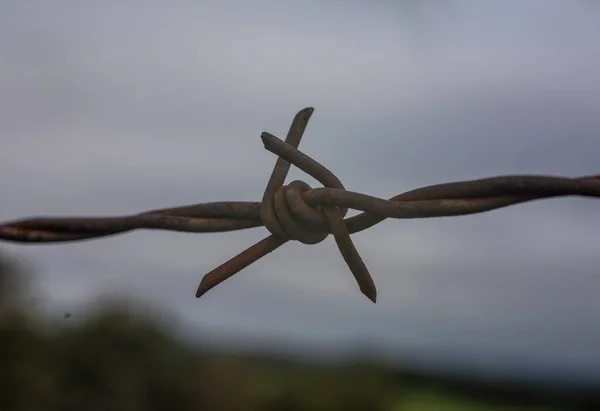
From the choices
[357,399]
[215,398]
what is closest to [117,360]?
[215,398]

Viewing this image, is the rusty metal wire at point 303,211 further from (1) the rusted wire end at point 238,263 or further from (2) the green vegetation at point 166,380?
(2) the green vegetation at point 166,380

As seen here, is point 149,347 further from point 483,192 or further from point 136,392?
point 483,192

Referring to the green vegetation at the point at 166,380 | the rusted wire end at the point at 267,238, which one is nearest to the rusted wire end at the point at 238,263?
the rusted wire end at the point at 267,238

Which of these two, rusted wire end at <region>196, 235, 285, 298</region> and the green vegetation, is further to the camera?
the green vegetation

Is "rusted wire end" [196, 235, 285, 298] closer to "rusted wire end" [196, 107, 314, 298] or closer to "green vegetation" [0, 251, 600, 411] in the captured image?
"rusted wire end" [196, 107, 314, 298]

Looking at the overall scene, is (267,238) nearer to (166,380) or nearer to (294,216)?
(294,216)

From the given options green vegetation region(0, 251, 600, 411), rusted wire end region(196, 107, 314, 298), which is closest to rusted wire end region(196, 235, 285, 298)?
rusted wire end region(196, 107, 314, 298)
